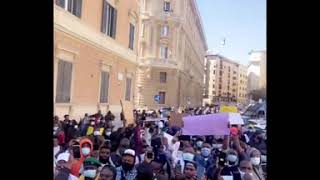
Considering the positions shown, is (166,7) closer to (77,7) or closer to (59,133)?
(77,7)

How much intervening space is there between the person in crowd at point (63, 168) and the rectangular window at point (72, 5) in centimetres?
92

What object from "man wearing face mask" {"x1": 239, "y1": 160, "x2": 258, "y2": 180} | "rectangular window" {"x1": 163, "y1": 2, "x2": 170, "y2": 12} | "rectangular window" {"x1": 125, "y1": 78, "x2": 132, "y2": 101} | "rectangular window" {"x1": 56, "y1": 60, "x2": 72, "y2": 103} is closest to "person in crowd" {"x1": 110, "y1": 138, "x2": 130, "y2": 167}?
"rectangular window" {"x1": 125, "y1": 78, "x2": 132, "y2": 101}

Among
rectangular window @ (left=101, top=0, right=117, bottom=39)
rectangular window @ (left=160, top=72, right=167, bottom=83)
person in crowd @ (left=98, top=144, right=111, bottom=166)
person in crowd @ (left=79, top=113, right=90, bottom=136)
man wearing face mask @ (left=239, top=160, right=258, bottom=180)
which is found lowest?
man wearing face mask @ (left=239, top=160, right=258, bottom=180)

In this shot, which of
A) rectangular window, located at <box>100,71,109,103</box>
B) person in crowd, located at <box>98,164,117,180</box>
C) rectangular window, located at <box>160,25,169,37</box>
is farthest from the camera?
rectangular window, located at <box>160,25,169,37</box>

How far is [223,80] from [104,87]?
2.76ft

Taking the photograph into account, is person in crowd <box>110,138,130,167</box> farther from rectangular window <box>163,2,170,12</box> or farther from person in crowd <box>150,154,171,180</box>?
rectangular window <box>163,2,170,12</box>

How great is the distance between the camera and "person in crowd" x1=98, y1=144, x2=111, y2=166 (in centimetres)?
246

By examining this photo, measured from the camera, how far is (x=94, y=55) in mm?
2754

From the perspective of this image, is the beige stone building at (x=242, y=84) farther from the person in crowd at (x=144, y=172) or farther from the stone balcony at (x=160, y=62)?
the person in crowd at (x=144, y=172)

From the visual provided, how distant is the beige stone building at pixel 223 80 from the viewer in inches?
104

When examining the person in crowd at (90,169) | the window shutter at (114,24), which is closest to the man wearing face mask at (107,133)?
the person in crowd at (90,169)

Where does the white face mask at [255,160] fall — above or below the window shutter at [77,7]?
below
